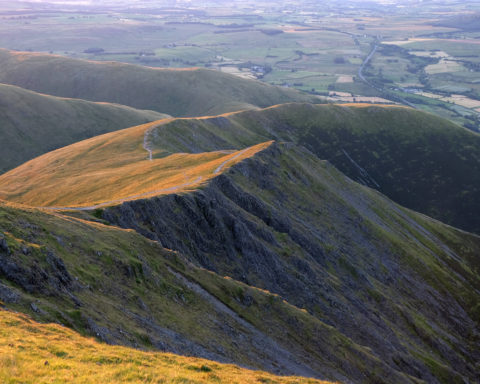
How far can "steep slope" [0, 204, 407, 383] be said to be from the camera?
36906 millimetres

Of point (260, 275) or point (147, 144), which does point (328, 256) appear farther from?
point (147, 144)

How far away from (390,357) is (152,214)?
157ft

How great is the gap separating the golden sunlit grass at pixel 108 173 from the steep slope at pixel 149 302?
21005 millimetres

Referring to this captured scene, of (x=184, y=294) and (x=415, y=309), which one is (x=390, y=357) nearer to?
(x=415, y=309)

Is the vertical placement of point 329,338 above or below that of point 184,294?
below

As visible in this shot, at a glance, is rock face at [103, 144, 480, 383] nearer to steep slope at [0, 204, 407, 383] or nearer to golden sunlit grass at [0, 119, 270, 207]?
golden sunlit grass at [0, 119, 270, 207]

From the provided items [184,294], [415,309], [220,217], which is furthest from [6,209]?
[415,309]

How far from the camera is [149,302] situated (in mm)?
47250

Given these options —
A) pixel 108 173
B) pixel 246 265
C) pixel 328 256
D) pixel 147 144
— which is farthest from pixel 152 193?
pixel 147 144

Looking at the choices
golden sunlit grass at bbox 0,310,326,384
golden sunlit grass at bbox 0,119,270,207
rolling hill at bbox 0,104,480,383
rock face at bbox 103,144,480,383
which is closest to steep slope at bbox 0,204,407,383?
rolling hill at bbox 0,104,480,383

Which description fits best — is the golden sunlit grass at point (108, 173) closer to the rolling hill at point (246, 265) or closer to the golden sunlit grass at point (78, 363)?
the rolling hill at point (246, 265)

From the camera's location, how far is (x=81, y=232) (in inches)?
2007

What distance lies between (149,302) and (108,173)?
6823 cm

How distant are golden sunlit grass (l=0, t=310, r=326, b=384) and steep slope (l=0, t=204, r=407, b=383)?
69.6 inches
